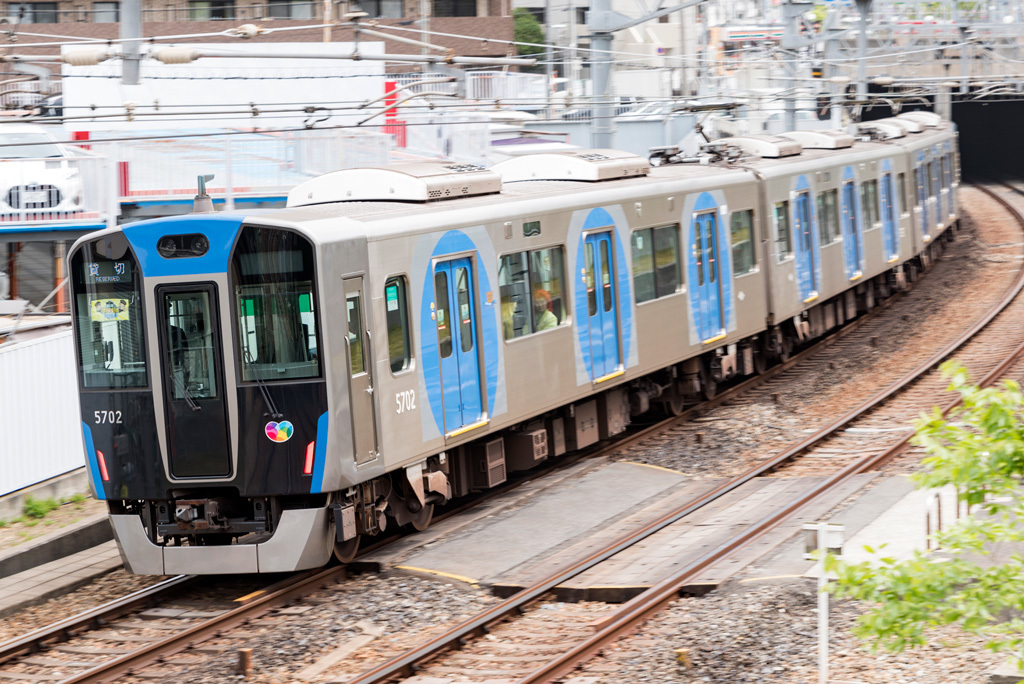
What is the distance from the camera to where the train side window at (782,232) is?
1878 cm

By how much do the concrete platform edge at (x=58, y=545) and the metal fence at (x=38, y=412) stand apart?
34.8 inches

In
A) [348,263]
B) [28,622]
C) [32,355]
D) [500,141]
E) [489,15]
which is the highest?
[489,15]

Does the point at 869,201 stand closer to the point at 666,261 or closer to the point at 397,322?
the point at 666,261

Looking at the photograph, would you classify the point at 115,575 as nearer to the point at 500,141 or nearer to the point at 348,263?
the point at 348,263

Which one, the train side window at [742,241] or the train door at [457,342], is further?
the train side window at [742,241]

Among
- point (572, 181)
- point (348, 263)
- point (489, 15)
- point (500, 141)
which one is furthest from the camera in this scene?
point (489, 15)

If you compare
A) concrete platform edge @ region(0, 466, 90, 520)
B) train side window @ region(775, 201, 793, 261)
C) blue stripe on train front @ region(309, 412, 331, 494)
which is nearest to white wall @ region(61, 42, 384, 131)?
train side window @ region(775, 201, 793, 261)

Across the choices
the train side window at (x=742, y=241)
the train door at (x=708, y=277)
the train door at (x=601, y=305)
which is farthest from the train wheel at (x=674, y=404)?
the train door at (x=601, y=305)

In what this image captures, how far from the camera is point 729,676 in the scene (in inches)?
297

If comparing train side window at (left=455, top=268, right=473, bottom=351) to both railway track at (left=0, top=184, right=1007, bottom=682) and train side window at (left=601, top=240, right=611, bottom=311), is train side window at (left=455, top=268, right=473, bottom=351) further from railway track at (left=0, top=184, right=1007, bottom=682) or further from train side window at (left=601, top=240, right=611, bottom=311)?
train side window at (left=601, top=240, right=611, bottom=311)

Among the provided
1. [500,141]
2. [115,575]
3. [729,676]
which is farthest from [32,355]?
[500,141]

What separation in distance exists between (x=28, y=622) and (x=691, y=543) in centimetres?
491

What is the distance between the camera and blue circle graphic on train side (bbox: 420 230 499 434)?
35.2ft

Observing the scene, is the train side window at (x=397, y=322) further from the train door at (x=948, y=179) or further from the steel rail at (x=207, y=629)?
the train door at (x=948, y=179)
